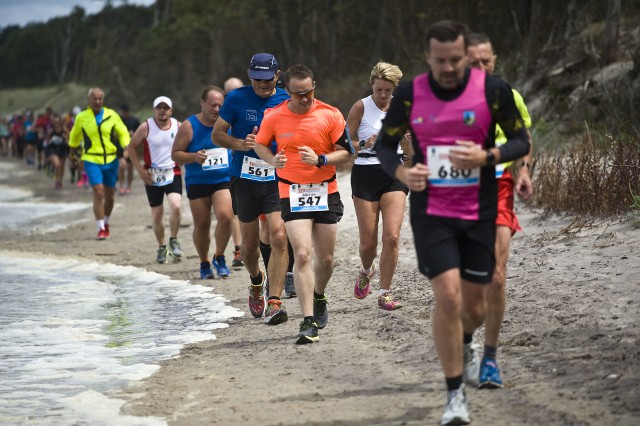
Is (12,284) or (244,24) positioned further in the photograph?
(244,24)

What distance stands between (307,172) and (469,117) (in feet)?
9.53

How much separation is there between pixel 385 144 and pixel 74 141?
38.8 feet

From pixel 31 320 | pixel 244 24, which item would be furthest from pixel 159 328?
pixel 244 24

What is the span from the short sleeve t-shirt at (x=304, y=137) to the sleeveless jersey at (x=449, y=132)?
8.91ft

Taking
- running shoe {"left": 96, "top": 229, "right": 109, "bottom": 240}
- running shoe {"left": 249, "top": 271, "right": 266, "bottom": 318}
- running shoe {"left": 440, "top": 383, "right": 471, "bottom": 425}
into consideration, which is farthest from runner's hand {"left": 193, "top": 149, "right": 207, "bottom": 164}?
running shoe {"left": 440, "top": 383, "right": 471, "bottom": 425}

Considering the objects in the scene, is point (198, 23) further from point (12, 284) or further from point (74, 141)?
point (12, 284)

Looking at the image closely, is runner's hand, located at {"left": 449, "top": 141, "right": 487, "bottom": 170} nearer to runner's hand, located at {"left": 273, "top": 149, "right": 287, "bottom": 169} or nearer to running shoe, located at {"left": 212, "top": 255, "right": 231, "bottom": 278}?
runner's hand, located at {"left": 273, "top": 149, "right": 287, "bottom": 169}

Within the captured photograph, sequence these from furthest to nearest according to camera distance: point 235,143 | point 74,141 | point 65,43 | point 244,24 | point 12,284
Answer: point 65,43 < point 244,24 < point 74,141 < point 12,284 < point 235,143

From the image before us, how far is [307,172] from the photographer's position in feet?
29.2

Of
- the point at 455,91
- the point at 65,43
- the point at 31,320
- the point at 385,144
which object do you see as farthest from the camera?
the point at 65,43

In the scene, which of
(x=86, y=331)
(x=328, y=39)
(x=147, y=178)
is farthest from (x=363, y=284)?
(x=328, y=39)

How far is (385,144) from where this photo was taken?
6.55m

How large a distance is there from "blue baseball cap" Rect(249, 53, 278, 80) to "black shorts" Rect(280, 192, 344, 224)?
164cm

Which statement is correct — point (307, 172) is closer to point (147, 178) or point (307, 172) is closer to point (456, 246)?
point (456, 246)
